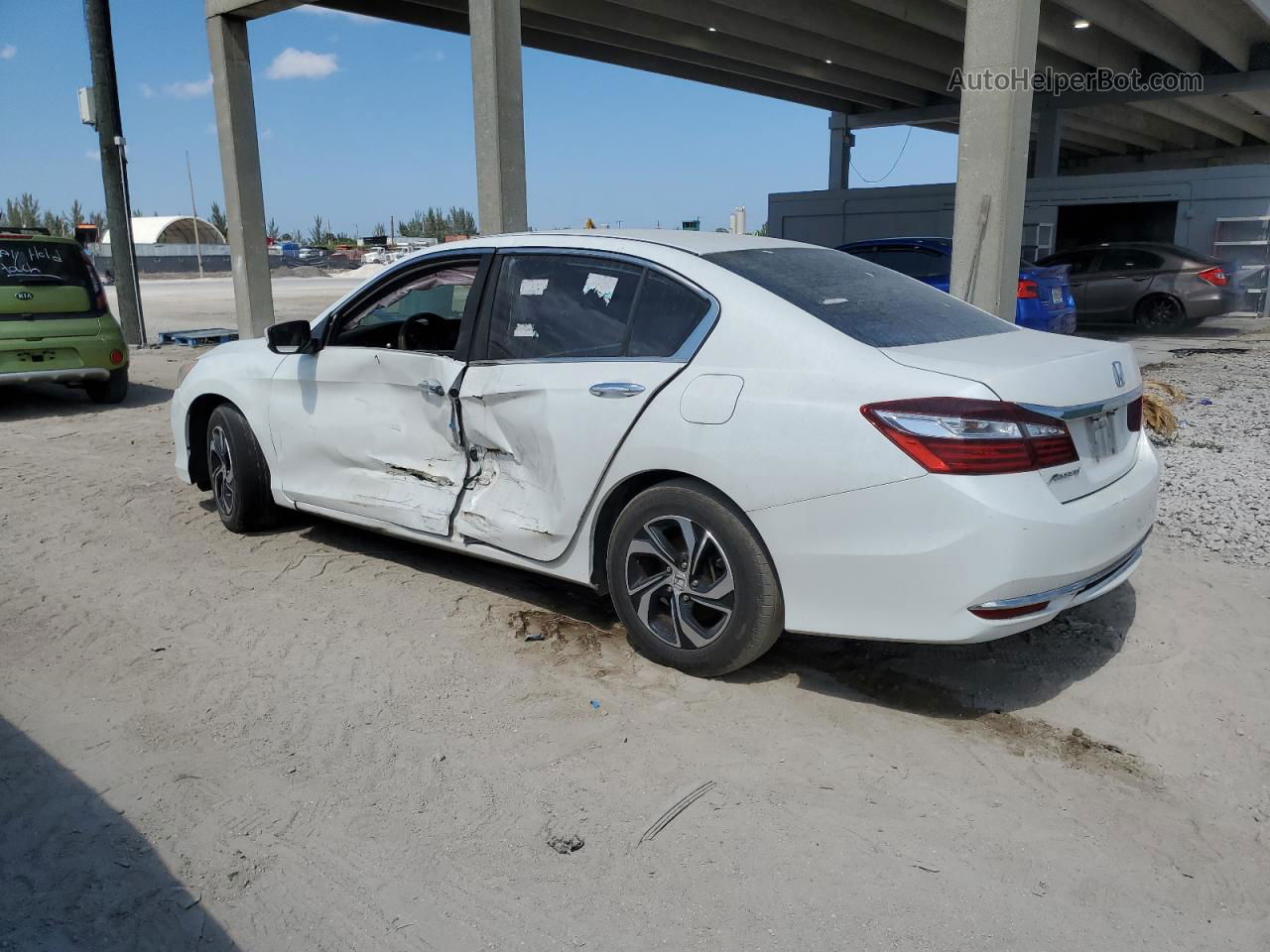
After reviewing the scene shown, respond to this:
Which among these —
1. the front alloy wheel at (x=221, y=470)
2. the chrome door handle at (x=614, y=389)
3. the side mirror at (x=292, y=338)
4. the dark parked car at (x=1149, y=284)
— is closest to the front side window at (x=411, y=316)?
the side mirror at (x=292, y=338)

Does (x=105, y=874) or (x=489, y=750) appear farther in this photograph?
(x=489, y=750)

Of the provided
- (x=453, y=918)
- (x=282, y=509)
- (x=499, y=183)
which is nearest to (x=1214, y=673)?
(x=453, y=918)

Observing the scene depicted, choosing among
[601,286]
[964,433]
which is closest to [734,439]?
[964,433]

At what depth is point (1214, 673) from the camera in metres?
3.86

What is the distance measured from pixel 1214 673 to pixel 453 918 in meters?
2.96

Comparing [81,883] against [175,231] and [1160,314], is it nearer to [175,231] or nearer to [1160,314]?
[1160,314]

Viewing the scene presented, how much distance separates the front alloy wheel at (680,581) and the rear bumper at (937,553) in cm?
27

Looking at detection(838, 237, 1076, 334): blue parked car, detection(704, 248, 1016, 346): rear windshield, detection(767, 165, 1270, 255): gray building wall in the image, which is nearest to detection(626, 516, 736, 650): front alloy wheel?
detection(704, 248, 1016, 346): rear windshield

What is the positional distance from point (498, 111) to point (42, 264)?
15.3 feet

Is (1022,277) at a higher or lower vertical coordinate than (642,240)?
lower

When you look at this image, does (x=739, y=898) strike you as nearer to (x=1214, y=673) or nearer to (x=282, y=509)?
(x=1214, y=673)

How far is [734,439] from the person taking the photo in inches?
137

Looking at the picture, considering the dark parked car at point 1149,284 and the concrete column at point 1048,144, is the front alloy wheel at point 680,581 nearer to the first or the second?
the dark parked car at point 1149,284

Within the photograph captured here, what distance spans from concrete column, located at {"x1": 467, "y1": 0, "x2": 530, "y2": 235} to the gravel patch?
5.94 m
